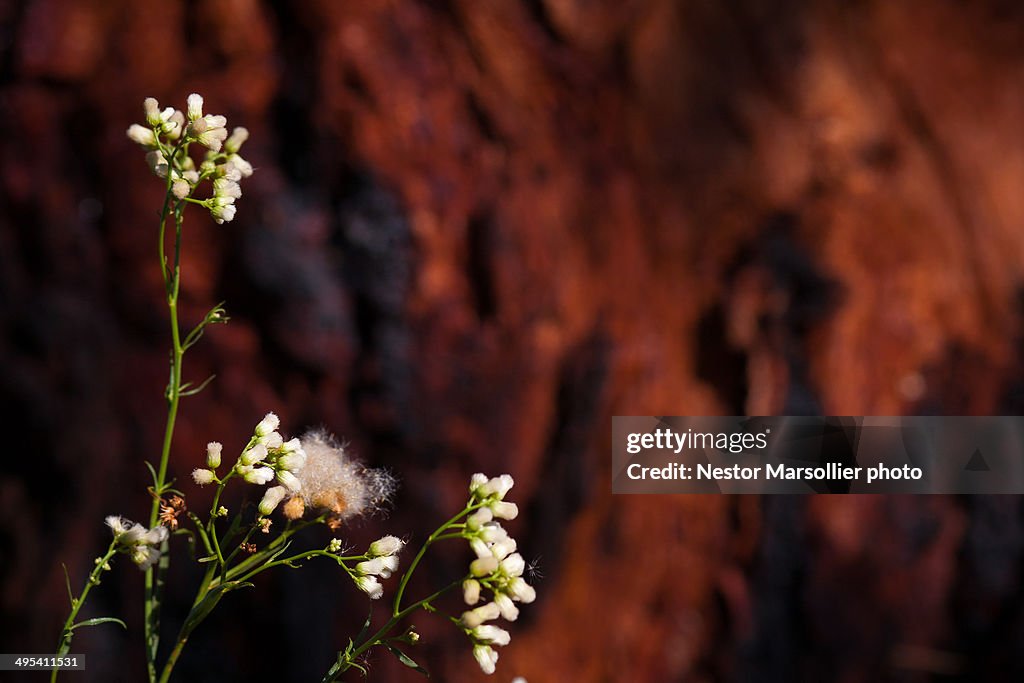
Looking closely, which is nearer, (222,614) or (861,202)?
(222,614)

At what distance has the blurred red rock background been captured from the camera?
646mm

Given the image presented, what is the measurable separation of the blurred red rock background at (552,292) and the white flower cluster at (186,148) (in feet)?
0.88

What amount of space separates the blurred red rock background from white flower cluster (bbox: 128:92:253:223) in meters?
0.27

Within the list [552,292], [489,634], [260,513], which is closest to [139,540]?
[260,513]

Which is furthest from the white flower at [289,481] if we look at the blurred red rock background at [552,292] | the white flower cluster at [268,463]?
the blurred red rock background at [552,292]

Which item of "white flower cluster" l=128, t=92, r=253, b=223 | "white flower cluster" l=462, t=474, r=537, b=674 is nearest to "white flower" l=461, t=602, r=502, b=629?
"white flower cluster" l=462, t=474, r=537, b=674

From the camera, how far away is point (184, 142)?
1.19 feet

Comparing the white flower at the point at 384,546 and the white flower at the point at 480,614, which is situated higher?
the white flower at the point at 384,546

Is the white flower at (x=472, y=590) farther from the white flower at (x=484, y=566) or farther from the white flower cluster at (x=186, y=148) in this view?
the white flower cluster at (x=186, y=148)

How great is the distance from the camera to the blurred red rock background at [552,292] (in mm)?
646

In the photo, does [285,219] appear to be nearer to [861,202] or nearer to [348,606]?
[348,606]

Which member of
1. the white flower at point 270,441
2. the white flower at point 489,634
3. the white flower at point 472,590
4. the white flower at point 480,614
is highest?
the white flower at point 270,441

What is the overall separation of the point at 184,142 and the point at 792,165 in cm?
67

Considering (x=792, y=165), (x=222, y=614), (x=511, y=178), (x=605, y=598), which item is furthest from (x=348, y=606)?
(x=792, y=165)
